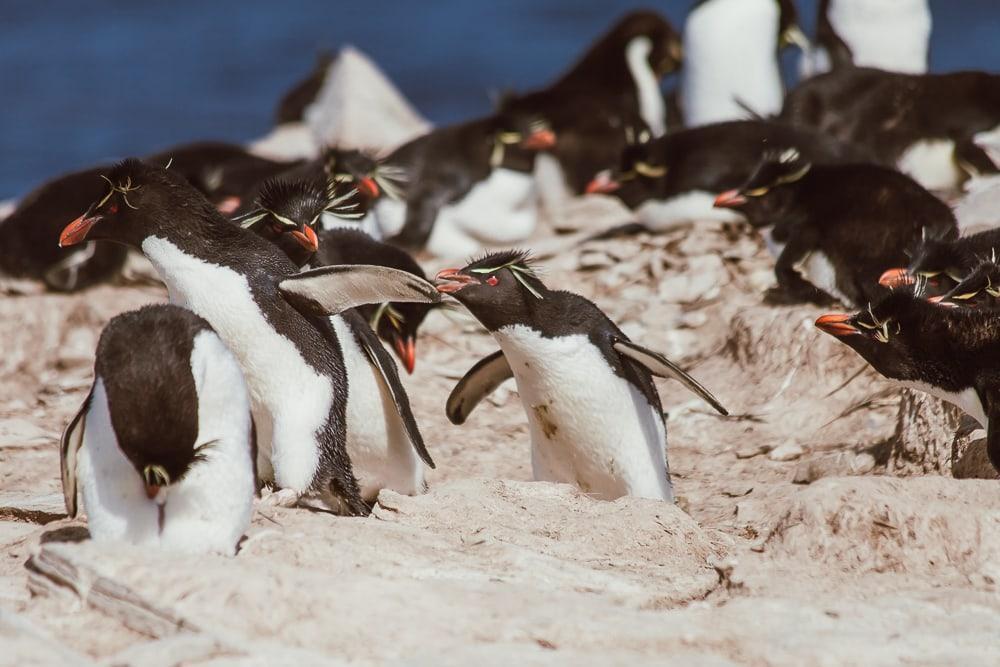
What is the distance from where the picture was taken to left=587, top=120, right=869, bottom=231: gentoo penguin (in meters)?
7.91

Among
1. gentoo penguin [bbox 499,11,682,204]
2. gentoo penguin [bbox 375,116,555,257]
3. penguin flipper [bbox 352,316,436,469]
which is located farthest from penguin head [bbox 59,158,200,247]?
gentoo penguin [bbox 499,11,682,204]

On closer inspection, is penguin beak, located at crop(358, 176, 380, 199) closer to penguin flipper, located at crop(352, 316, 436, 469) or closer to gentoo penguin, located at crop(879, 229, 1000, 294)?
penguin flipper, located at crop(352, 316, 436, 469)

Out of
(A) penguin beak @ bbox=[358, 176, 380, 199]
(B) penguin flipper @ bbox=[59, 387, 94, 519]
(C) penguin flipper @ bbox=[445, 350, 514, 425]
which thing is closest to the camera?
(B) penguin flipper @ bbox=[59, 387, 94, 519]

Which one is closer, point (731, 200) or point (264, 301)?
point (264, 301)

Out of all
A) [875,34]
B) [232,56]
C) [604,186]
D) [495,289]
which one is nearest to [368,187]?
[604,186]

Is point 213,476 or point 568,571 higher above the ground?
point 213,476

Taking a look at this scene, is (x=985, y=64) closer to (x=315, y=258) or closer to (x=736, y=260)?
(x=736, y=260)

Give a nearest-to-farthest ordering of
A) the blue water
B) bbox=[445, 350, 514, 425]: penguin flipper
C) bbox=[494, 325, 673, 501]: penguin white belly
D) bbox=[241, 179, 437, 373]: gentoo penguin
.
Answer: bbox=[494, 325, 673, 501]: penguin white belly → bbox=[241, 179, 437, 373]: gentoo penguin → bbox=[445, 350, 514, 425]: penguin flipper → the blue water

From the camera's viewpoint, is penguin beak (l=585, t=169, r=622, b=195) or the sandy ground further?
penguin beak (l=585, t=169, r=622, b=195)

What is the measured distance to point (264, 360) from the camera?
4699 millimetres

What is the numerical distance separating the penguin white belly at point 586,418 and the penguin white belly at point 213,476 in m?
1.52

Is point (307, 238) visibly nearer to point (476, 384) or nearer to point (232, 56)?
point (476, 384)

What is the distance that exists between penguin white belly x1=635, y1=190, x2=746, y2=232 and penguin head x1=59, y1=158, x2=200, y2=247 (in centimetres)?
352

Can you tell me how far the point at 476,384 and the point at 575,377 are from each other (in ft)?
1.84
